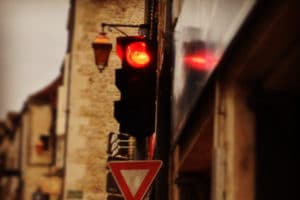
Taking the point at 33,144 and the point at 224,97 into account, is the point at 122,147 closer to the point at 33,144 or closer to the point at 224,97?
the point at 224,97

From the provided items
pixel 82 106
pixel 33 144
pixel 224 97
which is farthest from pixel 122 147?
pixel 33 144

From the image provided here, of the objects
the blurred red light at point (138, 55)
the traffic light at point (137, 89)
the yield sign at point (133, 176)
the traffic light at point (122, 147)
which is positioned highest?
the blurred red light at point (138, 55)

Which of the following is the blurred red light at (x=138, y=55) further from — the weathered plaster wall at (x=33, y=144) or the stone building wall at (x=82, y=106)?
the weathered plaster wall at (x=33, y=144)

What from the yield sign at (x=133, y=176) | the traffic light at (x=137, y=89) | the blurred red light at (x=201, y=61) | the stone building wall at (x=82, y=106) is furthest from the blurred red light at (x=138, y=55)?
the stone building wall at (x=82, y=106)

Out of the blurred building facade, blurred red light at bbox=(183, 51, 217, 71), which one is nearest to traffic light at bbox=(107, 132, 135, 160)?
the blurred building facade

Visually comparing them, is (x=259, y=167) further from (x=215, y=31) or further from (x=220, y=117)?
(x=215, y=31)

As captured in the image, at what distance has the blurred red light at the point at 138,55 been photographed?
22.6 feet

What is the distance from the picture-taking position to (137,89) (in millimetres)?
6832

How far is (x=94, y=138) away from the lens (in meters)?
19.6

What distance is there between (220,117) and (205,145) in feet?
7.34

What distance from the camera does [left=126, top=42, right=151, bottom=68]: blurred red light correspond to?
6.88 m

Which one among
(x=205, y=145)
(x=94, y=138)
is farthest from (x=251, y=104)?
(x=94, y=138)

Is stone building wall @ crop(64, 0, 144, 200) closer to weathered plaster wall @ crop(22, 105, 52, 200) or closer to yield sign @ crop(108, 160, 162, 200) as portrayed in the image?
yield sign @ crop(108, 160, 162, 200)

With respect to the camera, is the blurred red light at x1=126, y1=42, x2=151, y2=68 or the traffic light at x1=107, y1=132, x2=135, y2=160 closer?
the blurred red light at x1=126, y1=42, x2=151, y2=68
